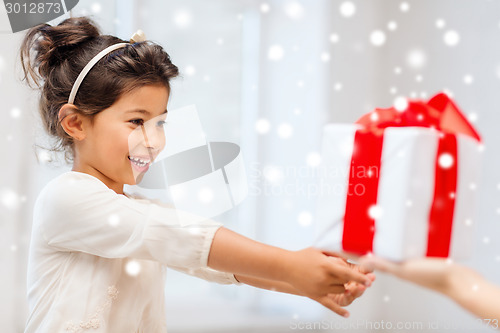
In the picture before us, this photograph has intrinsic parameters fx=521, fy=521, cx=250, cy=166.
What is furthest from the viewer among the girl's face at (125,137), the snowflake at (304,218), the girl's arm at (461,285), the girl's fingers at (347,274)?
the snowflake at (304,218)

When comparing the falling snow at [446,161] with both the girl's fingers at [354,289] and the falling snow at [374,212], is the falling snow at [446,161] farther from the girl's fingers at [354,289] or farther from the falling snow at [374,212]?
the girl's fingers at [354,289]

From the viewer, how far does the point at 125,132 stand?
89 cm

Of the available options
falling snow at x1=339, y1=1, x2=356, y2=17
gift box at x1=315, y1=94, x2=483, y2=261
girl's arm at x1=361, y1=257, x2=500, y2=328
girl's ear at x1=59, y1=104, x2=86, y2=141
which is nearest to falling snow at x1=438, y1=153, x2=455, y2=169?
gift box at x1=315, y1=94, x2=483, y2=261

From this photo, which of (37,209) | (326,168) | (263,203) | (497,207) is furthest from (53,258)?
(497,207)

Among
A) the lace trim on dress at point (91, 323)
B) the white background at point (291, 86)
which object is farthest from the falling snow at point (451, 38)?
the lace trim on dress at point (91, 323)

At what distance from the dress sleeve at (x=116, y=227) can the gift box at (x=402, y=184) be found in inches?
7.3

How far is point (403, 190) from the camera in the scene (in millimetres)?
612

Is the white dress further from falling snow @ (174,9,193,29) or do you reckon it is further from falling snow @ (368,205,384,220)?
falling snow @ (174,9,193,29)

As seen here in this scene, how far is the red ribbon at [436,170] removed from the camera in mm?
626

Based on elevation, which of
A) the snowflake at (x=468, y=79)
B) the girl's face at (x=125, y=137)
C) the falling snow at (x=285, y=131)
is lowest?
the falling snow at (x=285, y=131)

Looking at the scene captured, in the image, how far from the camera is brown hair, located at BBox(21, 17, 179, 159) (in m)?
0.91

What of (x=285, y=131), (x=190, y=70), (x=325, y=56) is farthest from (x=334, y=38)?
(x=190, y=70)

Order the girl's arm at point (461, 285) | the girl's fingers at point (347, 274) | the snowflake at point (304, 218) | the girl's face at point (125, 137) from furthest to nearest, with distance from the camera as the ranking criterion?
the snowflake at point (304, 218) < the girl's face at point (125, 137) < the girl's fingers at point (347, 274) < the girl's arm at point (461, 285)

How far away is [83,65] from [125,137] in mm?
166
